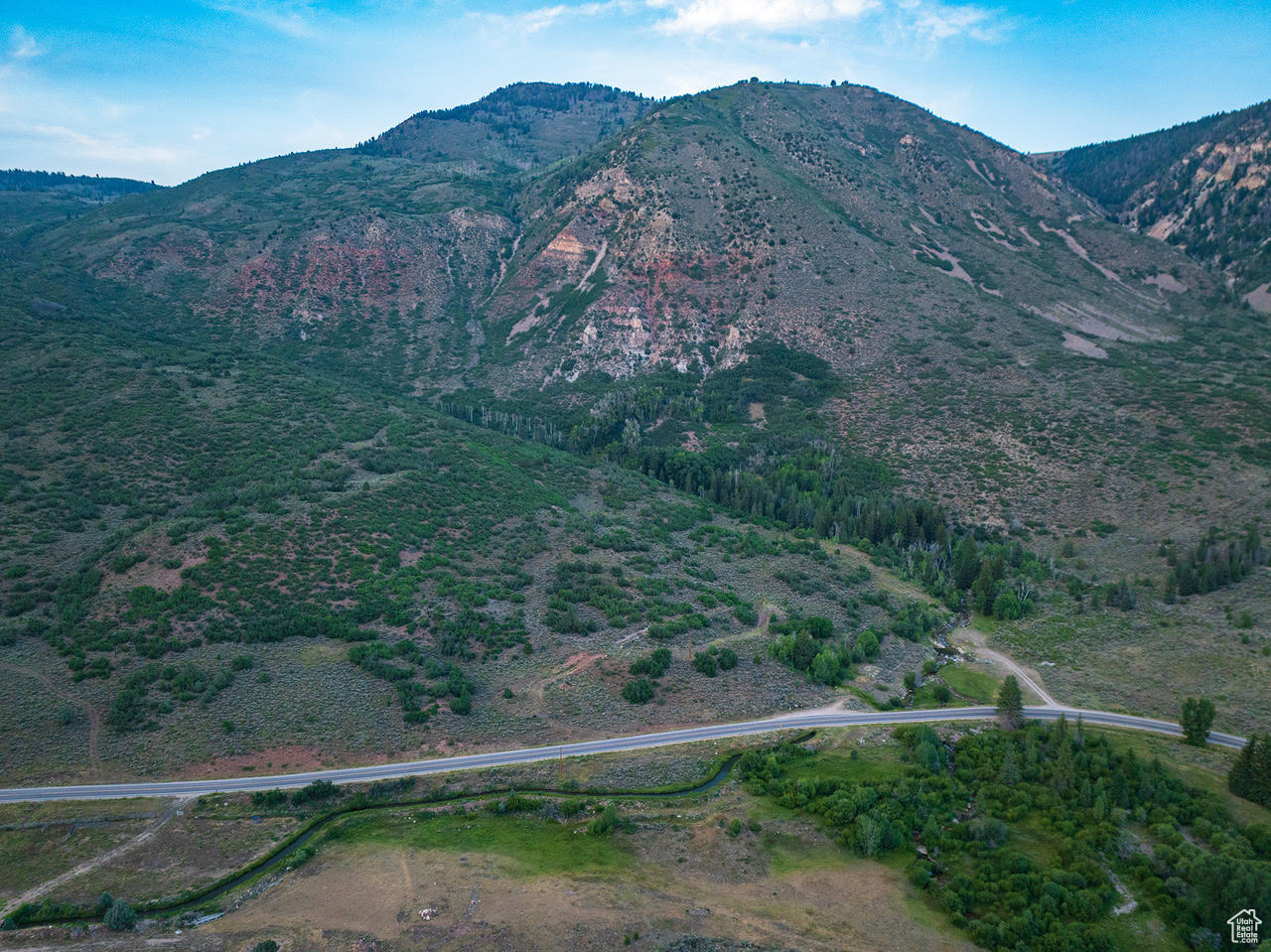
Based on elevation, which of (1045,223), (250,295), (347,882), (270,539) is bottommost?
(347,882)

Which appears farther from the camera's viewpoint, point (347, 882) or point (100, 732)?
point (100, 732)

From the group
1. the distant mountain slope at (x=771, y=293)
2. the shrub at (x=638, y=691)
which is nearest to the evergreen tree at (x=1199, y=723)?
the shrub at (x=638, y=691)

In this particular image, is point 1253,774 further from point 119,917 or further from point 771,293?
point 771,293

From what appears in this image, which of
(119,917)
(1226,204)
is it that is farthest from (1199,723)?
(1226,204)

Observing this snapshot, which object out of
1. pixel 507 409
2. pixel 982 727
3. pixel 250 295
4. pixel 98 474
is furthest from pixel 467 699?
pixel 250 295

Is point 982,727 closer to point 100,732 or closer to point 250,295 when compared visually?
point 100,732

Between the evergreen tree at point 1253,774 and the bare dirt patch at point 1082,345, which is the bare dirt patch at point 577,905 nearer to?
the evergreen tree at point 1253,774

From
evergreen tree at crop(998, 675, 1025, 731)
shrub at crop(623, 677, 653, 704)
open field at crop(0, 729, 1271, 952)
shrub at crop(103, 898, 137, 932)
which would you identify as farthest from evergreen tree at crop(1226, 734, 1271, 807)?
shrub at crop(103, 898, 137, 932)

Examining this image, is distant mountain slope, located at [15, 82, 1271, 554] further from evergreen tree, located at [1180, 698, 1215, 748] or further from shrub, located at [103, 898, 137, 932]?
shrub, located at [103, 898, 137, 932]
